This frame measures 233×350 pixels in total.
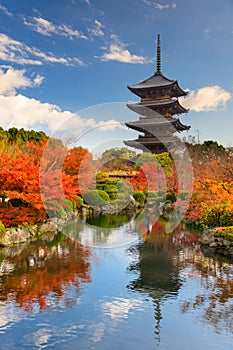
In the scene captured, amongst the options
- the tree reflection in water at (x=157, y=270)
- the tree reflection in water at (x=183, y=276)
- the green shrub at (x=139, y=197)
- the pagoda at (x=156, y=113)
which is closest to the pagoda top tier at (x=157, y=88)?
the pagoda at (x=156, y=113)

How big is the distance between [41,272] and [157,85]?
93.1 feet

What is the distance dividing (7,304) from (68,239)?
25.7 ft

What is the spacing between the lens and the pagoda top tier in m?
36.0

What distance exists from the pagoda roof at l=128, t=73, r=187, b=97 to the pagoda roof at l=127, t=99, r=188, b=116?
4.28ft

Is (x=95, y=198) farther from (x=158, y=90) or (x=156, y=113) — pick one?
(x=158, y=90)

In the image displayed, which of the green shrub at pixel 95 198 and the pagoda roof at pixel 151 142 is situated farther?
the pagoda roof at pixel 151 142

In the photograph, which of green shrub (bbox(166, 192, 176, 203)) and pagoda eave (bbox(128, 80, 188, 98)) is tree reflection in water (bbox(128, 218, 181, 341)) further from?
pagoda eave (bbox(128, 80, 188, 98))

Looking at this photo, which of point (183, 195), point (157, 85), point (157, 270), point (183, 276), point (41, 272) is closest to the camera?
point (183, 276)

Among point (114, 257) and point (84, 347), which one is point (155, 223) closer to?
point (114, 257)

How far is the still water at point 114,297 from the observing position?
6.81 meters

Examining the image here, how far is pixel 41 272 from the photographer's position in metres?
10.7

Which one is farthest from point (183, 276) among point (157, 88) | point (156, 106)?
point (157, 88)

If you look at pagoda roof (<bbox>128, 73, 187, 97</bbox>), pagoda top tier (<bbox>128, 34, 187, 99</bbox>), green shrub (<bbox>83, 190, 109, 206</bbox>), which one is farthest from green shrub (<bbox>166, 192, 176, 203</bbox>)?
pagoda top tier (<bbox>128, 34, 187, 99</bbox>)

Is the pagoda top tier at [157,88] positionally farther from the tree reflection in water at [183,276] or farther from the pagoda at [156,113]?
the tree reflection in water at [183,276]
